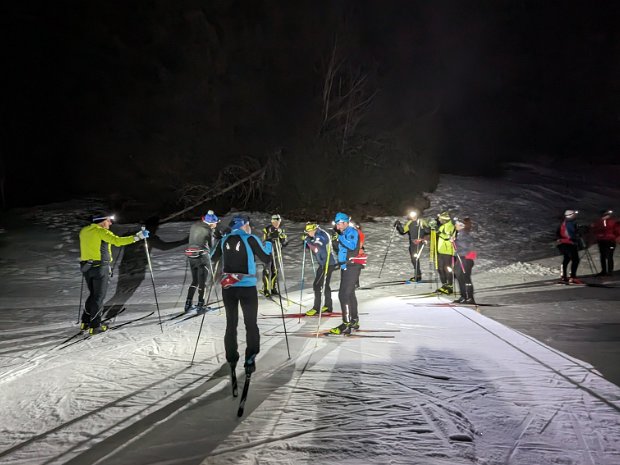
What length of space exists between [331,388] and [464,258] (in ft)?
21.0

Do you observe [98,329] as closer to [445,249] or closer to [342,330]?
[342,330]

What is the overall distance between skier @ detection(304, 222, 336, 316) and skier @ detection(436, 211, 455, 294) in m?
3.64

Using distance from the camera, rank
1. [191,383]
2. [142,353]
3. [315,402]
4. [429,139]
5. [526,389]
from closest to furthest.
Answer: [315,402]
[526,389]
[191,383]
[142,353]
[429,139]

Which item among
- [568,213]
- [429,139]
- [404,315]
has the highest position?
[429,139]

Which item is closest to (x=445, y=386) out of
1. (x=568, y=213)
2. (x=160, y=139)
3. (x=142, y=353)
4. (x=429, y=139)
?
(x=142, y=353)

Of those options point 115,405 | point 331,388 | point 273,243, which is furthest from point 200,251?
point 331,388

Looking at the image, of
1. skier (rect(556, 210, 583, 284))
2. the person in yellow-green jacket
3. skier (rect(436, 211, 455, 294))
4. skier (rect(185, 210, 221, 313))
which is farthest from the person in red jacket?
the person in yellow-green jacket

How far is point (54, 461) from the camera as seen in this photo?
3445mm

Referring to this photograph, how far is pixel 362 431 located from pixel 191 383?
2.27m

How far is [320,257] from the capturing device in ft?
29.9

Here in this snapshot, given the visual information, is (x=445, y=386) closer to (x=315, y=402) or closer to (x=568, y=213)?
(x=315, y=402)

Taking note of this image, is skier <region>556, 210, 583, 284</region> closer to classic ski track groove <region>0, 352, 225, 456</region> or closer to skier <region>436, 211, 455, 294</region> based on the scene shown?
skier <region>436, 211, 455, 294</region>

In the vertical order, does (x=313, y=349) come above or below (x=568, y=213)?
below

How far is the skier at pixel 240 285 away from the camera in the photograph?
5188mm
